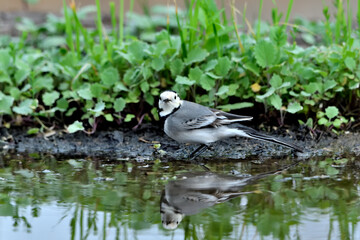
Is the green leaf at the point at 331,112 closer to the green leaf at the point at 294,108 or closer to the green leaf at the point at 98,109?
the green leaf at the point at 294,108

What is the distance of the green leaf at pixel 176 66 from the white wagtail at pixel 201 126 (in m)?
0.52

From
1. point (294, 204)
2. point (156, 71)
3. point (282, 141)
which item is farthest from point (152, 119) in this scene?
point (294, 204)

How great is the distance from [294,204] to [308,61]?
2.71 metres

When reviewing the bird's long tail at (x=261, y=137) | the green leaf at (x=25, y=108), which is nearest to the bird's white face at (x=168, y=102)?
the bird's long tail at (x=261, y=137)

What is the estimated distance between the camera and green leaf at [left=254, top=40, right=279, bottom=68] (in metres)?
5.14

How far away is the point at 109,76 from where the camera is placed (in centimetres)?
534

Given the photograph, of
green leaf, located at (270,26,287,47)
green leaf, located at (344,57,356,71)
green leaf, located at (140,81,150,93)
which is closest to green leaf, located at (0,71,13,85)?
green leaf, located at (140,81,150,93)

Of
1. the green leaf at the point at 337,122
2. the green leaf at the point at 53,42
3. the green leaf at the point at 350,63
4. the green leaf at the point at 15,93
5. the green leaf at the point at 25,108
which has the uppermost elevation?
the green leaf at the point at 350,63

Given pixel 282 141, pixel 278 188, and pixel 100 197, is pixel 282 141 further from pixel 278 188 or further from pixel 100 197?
pixel 100 197

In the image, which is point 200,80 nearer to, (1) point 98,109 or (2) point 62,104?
(1) point 98,109

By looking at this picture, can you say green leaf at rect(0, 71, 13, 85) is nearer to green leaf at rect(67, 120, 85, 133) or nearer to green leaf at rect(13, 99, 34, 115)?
green leaf at rect(13, 99, 34, 115)

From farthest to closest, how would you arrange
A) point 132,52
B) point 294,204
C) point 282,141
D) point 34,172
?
point 132,52 < point 282,141 < point 34,172 < point 294,204

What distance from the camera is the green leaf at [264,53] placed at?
514cm

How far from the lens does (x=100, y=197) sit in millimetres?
3475
